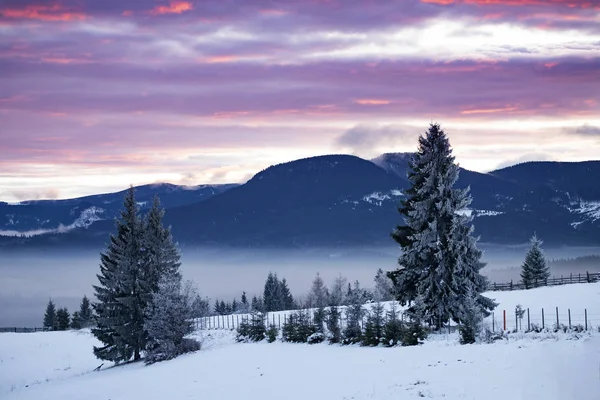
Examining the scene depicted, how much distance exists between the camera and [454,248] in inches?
1753

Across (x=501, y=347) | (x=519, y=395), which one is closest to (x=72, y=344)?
(x=501, y=347)

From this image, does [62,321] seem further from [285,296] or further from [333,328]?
[333,328]

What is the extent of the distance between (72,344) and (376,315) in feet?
141

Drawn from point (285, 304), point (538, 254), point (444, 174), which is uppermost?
point (444, 174)

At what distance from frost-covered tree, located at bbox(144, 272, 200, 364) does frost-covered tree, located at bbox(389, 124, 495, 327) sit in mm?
17238

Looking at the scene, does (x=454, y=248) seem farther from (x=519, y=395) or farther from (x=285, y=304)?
(x=285, y=304)

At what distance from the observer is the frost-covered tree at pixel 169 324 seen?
51.2 m

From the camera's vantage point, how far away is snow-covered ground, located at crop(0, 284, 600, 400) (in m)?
24.7

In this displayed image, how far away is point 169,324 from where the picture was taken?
169 feet

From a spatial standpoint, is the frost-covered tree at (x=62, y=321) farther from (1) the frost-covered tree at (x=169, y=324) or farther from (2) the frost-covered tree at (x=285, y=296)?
(1) the frost-covered tree at (x=169, y=324)

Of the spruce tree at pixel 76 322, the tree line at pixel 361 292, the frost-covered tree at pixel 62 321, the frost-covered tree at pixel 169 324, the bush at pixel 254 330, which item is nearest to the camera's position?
the tree line at pixel 361 292

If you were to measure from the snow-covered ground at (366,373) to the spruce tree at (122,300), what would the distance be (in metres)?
2.80

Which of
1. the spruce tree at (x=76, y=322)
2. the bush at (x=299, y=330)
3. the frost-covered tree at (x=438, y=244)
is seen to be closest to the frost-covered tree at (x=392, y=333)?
the frost-covered tree at (x=438, y=244)

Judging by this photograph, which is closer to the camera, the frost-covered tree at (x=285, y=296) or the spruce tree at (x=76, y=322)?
the spruce tree at (x=76, y=322)
